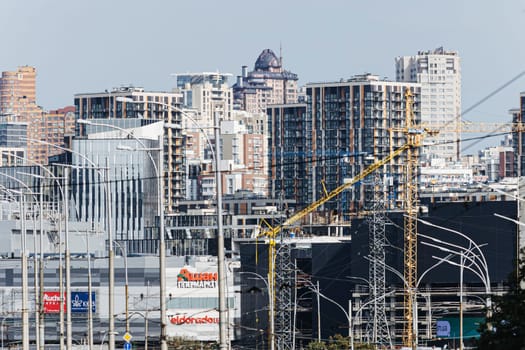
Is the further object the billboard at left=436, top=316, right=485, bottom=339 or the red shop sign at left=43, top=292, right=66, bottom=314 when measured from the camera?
the red shop sign at left=43, top=292, right=66, bottom=314

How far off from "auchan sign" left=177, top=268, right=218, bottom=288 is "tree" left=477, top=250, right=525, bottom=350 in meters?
129

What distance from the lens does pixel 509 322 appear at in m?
52.4

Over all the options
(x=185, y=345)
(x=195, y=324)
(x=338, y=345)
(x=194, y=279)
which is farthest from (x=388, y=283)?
(x=338, y=345)

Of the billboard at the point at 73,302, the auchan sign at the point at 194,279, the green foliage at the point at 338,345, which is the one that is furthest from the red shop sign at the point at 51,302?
the green foliage at the point at 338,345

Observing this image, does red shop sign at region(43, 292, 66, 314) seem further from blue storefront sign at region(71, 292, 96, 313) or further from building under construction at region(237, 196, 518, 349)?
building under construction at region(237, 196, 518, 349)

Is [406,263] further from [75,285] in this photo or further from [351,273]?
[75,285]

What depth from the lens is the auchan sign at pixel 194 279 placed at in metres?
183

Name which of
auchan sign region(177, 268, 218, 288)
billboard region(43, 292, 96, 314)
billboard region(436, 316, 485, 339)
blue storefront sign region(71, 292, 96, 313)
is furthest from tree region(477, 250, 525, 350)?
blue storefront sign region(71, 292, 96, 313)

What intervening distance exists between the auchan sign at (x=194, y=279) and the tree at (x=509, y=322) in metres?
129

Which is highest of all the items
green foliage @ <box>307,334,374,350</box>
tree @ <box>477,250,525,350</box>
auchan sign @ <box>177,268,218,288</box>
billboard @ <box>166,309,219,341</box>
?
tree @ <box>477,250,525,350</box>

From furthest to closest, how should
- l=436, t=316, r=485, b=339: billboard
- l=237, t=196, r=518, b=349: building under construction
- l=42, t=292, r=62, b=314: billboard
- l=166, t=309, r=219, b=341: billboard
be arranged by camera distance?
1. l=42, t=292, r=62, b=314: billboard
2. l=166, t=309, r=219, b=341: billboard
3. l=237, t=196, r=518, b=349: building under construction
4. l=436, t=316, r=485, b=339: billboard

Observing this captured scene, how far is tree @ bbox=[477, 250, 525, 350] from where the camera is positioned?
51.2 m

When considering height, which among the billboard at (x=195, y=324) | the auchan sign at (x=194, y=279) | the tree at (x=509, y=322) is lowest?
the billboard at (x=195, y=324)

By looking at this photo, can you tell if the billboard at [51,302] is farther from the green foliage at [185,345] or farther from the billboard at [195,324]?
the green foliage at [185,345]
